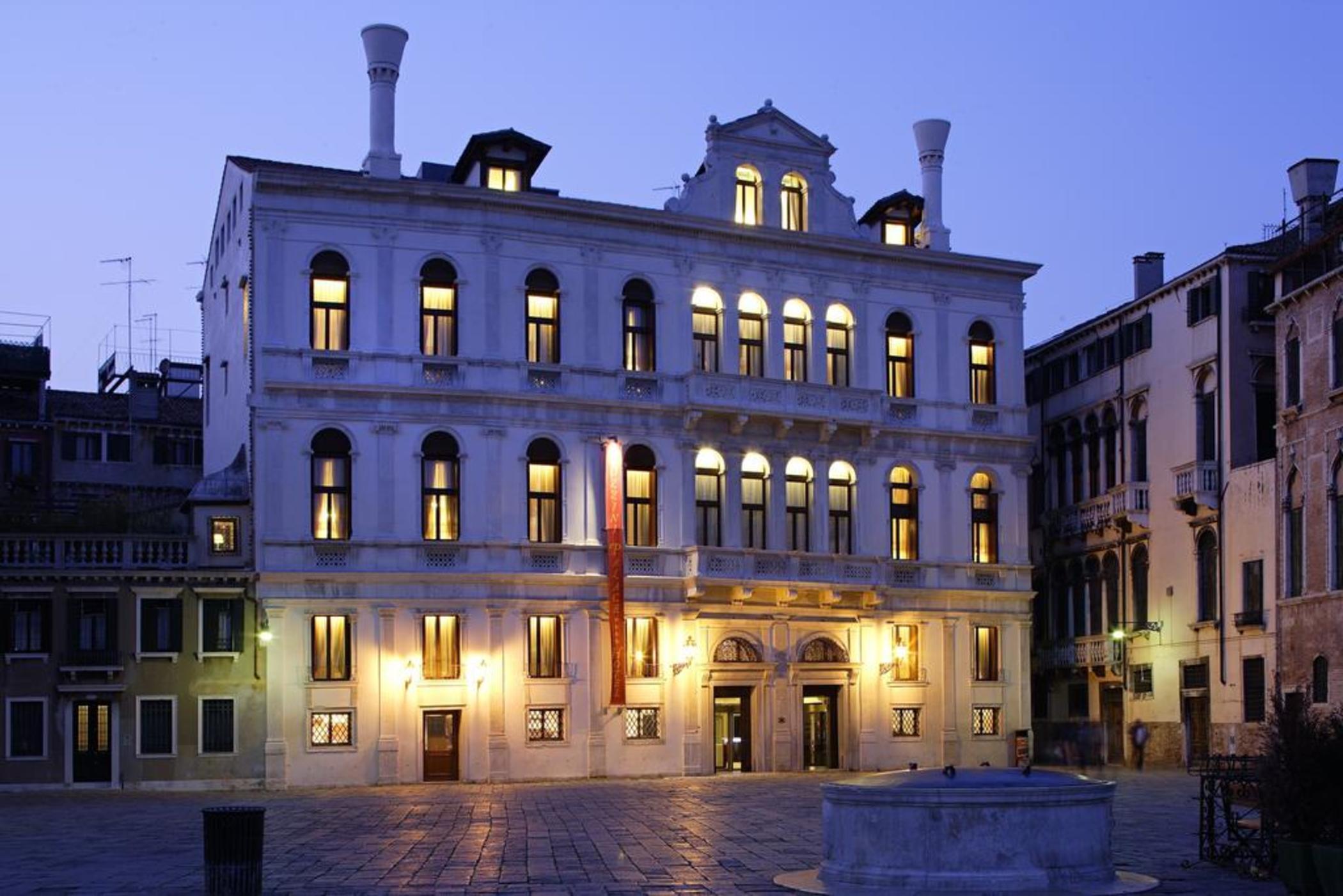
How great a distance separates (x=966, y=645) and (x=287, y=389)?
20209 millimetres

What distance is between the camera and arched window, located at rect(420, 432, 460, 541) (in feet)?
150

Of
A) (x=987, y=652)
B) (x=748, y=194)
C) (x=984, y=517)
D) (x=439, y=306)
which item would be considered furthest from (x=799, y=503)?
(x=439, y=306)

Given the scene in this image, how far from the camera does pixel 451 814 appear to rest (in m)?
33.6

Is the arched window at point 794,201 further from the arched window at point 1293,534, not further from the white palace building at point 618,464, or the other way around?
the arched window at point 1293,534

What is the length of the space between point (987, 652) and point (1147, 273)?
1264 centimetres

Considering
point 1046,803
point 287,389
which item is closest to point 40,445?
point 287,389

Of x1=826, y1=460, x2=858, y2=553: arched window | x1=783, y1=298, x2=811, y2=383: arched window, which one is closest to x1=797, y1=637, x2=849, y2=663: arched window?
x1=826, y1=460, x2=858, y2=553: arched window

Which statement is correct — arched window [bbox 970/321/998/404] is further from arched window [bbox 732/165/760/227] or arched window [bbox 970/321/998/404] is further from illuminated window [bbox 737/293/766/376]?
arched window [bbox 732/165/760/227]

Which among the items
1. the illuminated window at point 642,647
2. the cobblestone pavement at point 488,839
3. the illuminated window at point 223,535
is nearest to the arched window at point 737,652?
the illuminated window at point 642,647

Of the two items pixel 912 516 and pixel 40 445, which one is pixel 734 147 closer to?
pixel 912 516

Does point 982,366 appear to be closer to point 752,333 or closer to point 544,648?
point 752,333

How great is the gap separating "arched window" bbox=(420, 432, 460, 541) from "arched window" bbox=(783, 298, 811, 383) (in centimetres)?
1004

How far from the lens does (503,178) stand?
1891 inches

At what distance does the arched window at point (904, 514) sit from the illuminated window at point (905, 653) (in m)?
2.01
